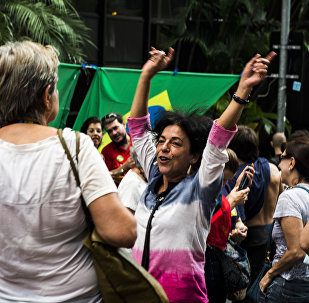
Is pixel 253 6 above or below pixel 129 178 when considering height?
above

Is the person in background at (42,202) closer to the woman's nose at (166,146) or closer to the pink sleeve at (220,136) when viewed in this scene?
the pink sleeve at (220,136)

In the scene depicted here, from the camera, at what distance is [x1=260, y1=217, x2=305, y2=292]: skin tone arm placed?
3.53m

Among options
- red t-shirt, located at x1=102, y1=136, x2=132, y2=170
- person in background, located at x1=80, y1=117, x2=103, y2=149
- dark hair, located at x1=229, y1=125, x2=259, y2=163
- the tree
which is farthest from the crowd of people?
the tree

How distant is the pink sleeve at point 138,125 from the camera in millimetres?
3338

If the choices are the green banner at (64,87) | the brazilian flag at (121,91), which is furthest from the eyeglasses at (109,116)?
the green banner at (64,87)

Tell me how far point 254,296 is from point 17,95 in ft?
8.18

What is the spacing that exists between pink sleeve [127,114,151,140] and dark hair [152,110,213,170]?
147 millimetres

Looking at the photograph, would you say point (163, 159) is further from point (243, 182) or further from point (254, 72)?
point (243, 182)

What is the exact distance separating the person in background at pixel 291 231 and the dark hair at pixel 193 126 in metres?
0.76

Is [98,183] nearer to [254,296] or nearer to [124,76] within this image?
[254,296]

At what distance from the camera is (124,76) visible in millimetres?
6820

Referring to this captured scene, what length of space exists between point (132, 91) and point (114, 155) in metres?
0.81

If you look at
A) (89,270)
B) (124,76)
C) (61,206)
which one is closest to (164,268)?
(89,270)

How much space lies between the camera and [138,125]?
3.36m
